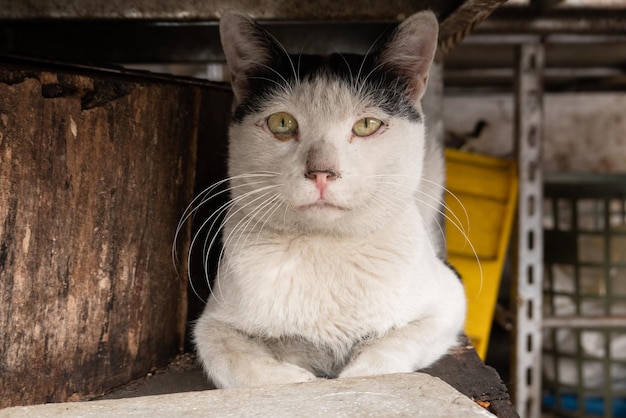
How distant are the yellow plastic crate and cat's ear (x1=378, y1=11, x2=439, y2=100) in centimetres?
118

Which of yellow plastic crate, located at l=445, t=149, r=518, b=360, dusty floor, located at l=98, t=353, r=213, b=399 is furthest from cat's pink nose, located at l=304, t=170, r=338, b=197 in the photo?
yellow plastic crate, located at l=445, t=149, r=518, b=360

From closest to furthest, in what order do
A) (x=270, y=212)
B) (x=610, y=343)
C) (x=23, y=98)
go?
(x=23, y=98) < (x=270, y=212) < (x=610, y=343)

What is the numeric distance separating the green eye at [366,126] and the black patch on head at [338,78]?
4 cm

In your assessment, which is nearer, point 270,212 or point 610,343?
point 270,212

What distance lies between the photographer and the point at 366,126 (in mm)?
1234

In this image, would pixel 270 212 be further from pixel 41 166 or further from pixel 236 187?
pixel 41 166

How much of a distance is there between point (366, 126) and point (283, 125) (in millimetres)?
171

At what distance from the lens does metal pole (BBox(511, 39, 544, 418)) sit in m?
2.40

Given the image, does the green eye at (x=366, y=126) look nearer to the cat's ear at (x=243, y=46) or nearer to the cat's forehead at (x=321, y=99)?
the cat's forehead at (x=321, y=99)

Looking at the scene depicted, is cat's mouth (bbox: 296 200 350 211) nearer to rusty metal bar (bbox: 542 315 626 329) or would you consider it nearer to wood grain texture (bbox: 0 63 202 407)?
wood grain texture (bbox: 0 63 202 407)

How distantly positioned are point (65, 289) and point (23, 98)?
0.35 metres

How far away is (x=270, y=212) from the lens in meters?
1.23

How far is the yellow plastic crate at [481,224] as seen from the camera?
246 cm

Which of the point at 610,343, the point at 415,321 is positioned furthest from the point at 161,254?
the point at 610,343
